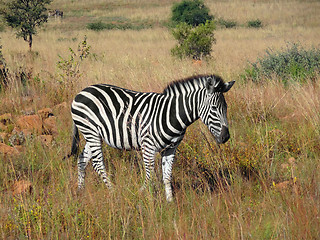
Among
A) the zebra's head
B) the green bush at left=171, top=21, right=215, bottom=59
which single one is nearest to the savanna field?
the zebra's head

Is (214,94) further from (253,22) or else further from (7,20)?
(253,22)

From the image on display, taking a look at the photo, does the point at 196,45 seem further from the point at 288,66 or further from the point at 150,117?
the point at 150,117

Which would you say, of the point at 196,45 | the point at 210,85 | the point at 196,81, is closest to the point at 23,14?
the point at 196,45

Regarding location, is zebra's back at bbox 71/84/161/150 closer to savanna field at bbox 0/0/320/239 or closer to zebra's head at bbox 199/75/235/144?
savanna field at bbox 0/0/320/239

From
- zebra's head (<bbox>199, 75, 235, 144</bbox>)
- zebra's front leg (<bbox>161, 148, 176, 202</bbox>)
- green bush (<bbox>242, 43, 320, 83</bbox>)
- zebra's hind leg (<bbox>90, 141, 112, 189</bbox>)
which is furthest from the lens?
green bush (<bbox>242, 43, 320, 83</bbox>)

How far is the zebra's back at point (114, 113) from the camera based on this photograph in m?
4.14

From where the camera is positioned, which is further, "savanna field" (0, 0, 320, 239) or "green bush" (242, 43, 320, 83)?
"green bush" (242, 43, 320, 83)

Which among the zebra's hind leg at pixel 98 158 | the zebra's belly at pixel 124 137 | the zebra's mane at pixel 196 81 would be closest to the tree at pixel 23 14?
the zebra's hind leg at pixel 98 158

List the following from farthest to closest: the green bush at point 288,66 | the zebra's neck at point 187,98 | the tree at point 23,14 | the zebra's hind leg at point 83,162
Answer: the tree at point 23,14
the green bush at point 288,66
the zebra's hind leg at point 83,162
the zebra's neck at point 187,98

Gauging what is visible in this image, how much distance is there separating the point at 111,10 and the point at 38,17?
35.5 metres

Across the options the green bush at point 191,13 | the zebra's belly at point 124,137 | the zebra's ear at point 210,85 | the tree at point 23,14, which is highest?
the green bush at point 191,13

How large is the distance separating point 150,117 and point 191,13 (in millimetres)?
34812

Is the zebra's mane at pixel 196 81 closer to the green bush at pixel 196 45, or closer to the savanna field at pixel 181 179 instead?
the savanna field at pixel 181 179

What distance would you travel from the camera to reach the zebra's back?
4.14 metres
